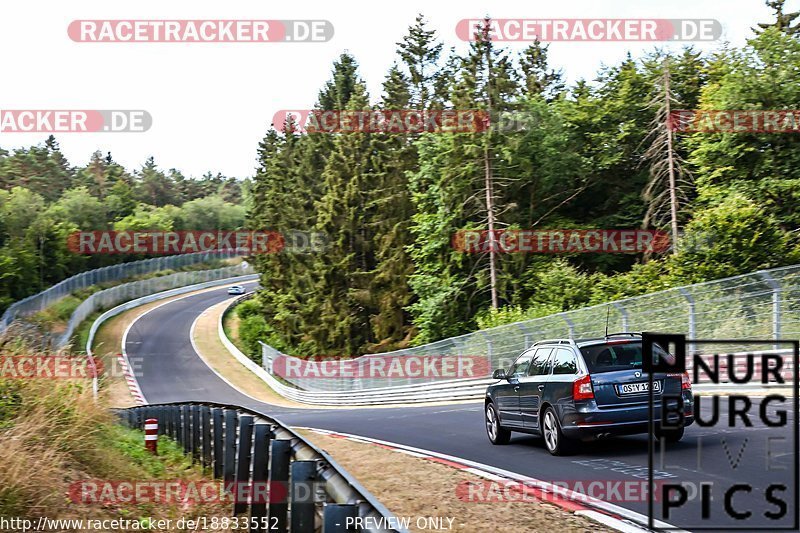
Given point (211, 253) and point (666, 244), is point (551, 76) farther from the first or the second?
point (211, 253)

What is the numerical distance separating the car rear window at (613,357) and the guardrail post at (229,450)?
16.3 ft

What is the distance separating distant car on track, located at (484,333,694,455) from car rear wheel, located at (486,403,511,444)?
1.20m

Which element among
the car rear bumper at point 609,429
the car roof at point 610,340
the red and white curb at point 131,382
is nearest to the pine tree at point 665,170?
the car roof at point 610,340

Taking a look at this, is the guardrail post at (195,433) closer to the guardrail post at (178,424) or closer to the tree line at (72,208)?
the guardrail post at (178,424)

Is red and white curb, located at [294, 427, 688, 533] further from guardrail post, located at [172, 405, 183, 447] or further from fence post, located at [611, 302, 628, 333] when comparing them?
fence post, located at [611, 302, 628, 333]

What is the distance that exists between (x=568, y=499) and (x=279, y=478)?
3.22m

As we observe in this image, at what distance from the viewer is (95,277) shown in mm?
75750

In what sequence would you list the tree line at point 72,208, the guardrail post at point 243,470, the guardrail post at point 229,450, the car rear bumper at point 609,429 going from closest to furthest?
the guardrail post at point 243,470 < the guardrail post at point 229,450 < the car rear bumper at point 609,429 < the tree line at point 72,208

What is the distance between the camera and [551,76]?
72.9m

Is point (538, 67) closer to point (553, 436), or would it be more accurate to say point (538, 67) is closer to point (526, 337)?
point (526, 337)

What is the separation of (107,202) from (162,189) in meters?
35.8

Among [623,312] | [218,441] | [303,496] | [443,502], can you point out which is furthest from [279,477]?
[623,312]

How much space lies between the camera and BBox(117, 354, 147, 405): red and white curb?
49406 millimetres

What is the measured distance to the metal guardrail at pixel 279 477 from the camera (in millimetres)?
5203
